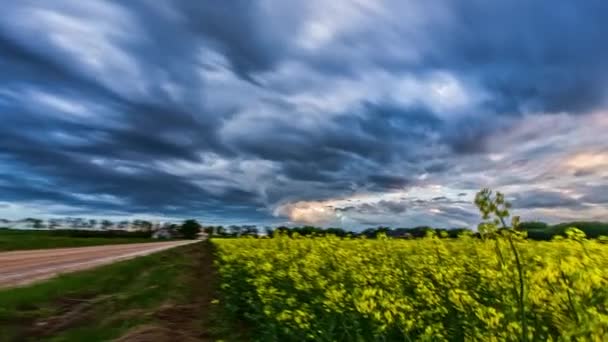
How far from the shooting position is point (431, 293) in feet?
20.6

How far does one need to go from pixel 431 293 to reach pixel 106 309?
25.7ft

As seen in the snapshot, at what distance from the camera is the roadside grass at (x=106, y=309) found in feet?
28.8

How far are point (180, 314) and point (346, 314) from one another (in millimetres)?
5005

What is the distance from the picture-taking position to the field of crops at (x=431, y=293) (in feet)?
11.3

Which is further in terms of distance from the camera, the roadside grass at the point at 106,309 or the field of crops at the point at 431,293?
the roadside grass at the point at 106,309

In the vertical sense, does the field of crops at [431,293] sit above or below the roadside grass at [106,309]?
above

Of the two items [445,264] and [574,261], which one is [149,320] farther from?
[574,261]

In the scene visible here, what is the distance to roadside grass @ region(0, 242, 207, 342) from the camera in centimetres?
877

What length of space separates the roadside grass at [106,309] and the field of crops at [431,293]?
3.64 ft

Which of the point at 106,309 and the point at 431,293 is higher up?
the point at 431,293

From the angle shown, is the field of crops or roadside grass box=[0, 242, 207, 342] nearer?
the field of crops

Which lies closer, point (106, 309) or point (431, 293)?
point (431, 293)

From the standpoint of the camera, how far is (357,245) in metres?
12.8

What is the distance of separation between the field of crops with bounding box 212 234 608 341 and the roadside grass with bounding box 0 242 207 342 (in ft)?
3.64
